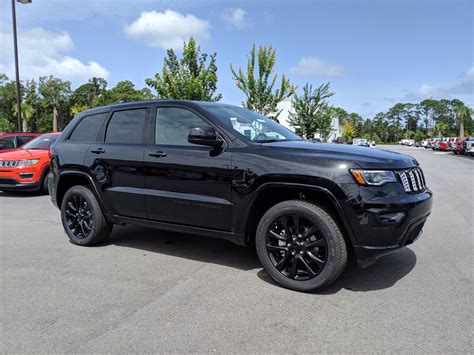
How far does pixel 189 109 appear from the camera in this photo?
429cm

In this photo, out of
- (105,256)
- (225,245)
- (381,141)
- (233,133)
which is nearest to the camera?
(233,133)

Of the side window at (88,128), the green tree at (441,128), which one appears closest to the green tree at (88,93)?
the side window at (88,128)

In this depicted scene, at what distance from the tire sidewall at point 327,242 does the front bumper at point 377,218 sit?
0.64ft

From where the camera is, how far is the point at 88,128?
5.18 m

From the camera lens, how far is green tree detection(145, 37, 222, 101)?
20.1 metres

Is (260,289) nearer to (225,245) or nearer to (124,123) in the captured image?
(225,245)

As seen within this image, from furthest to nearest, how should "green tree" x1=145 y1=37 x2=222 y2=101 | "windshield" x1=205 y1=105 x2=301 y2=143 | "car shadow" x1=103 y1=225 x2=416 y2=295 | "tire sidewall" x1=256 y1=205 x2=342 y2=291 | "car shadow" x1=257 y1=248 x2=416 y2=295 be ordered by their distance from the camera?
"green tree" x1=145 y1=37 x2=222 y2=101
"windshield" x1=205 y1=105 x2=301 y2=143
"car shadow" x1=103 y1=225 x2=416 y2=295
"car shadow" x1=257 y1=248 x2=416 y2=295
"tire sidewall" x1=256 y1=205 x2=342 y2=291

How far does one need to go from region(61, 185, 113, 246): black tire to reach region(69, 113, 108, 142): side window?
65 centimetres

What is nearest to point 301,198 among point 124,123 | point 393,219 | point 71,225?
point 393,219

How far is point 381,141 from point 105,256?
→ 12810 centimetres

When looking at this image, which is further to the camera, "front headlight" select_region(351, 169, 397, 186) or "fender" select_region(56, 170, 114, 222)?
"fender" select_region(56, 170, 114, 222)

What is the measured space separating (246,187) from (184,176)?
0.73 m

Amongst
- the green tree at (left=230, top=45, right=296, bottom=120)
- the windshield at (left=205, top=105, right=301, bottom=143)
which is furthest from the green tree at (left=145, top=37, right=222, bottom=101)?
the windshield at (left=205, top=105, right=301, bottom=143)

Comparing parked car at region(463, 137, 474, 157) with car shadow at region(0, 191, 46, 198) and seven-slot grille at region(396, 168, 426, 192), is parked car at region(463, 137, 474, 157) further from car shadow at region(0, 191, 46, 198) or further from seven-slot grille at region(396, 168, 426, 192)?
seven-slot grille at region(396, 168, 426, 192)
